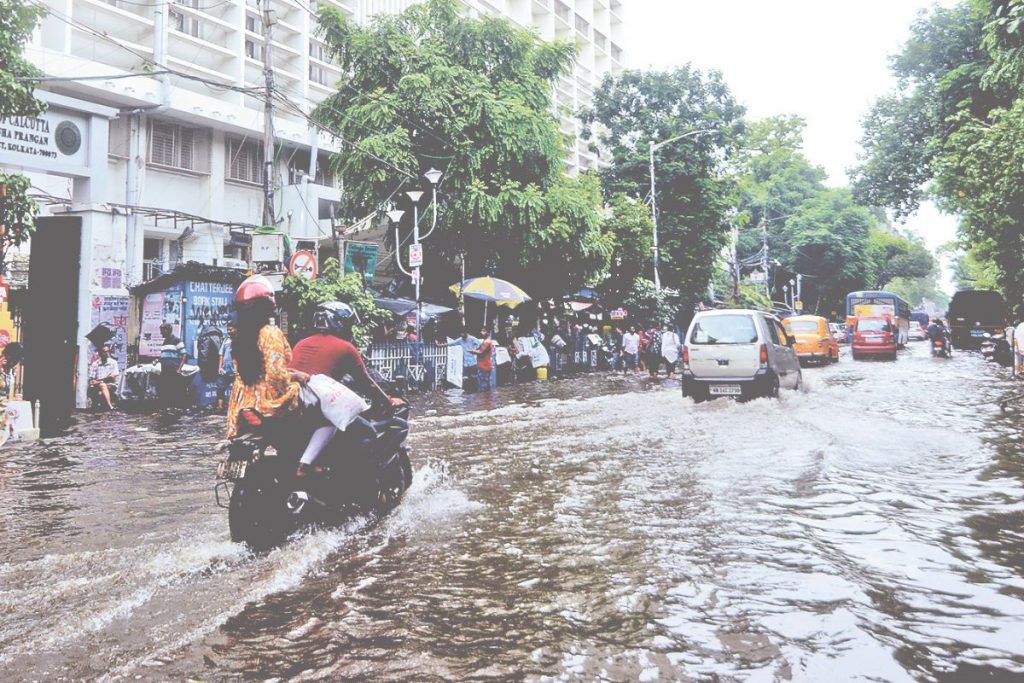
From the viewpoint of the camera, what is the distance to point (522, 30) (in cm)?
2444

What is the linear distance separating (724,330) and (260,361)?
415 inches

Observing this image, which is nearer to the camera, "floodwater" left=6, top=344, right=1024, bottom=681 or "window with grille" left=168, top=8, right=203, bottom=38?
"floodwater" left=6, top=344, right=1024, bottom=681

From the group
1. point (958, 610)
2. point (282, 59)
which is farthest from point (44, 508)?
point (282, 59)

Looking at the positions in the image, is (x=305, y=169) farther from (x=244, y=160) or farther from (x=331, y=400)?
(x=331, y=400)

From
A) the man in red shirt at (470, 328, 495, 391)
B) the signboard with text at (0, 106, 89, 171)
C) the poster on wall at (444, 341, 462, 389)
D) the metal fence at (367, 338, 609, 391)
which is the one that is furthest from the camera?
the poster on wall at (444, 341, 462, 389)

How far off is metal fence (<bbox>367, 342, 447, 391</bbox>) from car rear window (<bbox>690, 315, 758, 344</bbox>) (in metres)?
7.57

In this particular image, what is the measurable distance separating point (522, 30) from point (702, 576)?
74.9ft

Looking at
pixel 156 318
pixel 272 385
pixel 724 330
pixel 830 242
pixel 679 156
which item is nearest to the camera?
pixel 272 385

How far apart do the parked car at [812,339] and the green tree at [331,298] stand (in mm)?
15524

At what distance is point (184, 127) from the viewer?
2430cm

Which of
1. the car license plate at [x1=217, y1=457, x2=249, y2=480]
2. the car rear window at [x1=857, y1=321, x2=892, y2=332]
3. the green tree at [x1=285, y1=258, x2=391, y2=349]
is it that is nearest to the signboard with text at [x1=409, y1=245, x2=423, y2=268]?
the green tree at [x1=285, y1=258, x2=391, y2=349]

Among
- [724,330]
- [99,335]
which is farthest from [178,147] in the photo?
[724,330]

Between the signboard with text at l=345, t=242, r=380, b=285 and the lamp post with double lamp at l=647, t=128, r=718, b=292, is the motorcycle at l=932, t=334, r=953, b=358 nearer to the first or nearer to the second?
the lamp post with double lamp at l=647, t=128, r=718, b=292

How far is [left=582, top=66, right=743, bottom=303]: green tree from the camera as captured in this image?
36.4 m
